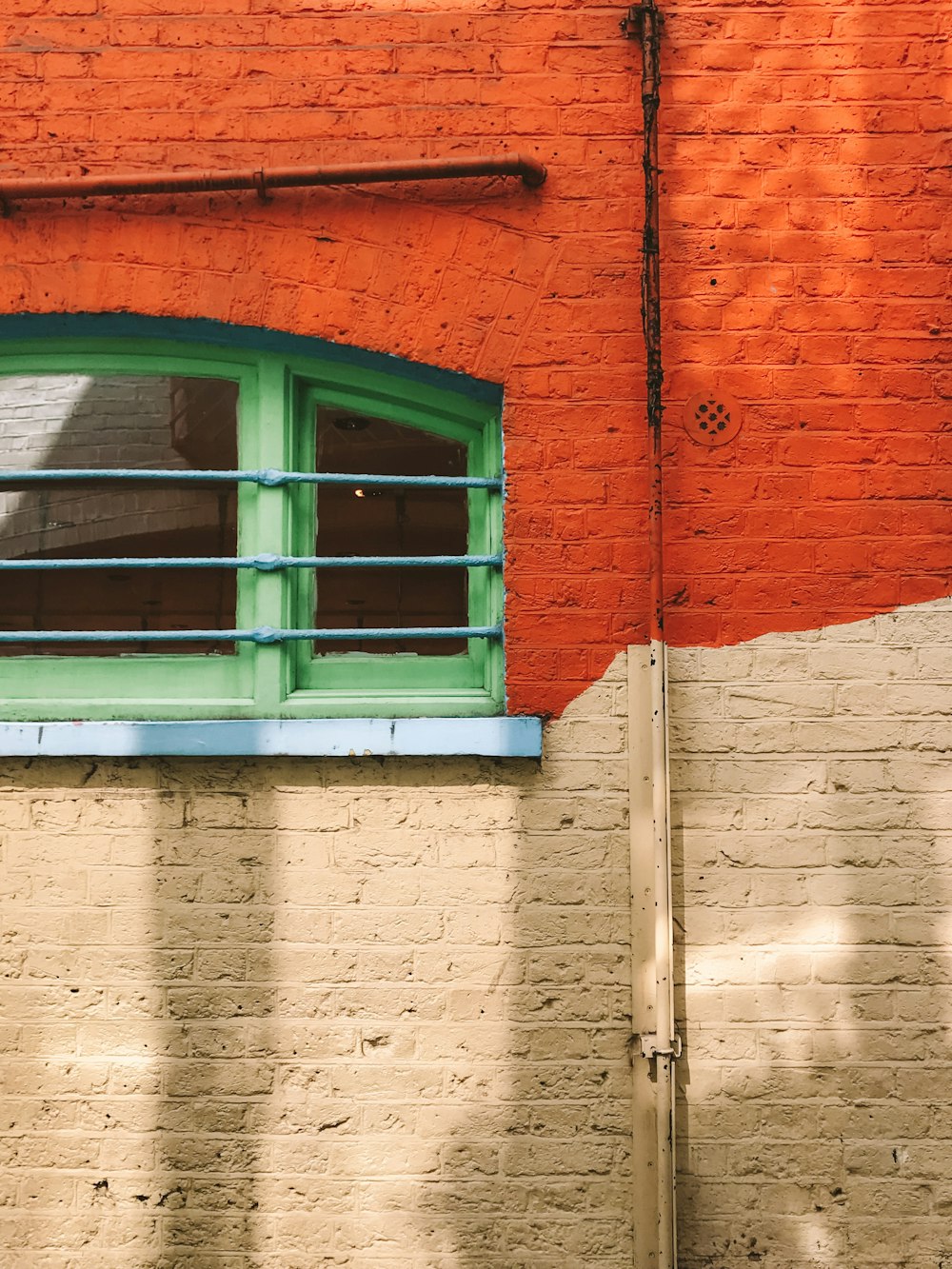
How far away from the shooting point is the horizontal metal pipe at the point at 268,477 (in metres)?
2.74

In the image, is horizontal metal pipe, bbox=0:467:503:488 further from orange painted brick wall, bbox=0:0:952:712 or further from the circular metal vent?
the circular metal vent

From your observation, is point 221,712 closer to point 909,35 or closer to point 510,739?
point 510,739

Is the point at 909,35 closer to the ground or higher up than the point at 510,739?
higher up

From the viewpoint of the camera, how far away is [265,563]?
271cm

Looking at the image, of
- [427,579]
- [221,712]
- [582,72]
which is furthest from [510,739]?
[582,72]

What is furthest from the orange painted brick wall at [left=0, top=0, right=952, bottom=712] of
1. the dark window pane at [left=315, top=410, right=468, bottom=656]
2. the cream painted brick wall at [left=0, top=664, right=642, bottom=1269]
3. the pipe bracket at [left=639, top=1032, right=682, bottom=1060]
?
the pipe bracket at [left=639, top=1032, right=682, bottom=1060]

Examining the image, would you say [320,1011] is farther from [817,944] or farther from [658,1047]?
[817,944]

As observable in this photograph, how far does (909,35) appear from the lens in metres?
2.72

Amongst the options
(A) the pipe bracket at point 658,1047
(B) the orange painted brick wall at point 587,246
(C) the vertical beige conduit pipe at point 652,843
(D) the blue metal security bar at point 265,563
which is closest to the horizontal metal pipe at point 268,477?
(D) the blue metal security bar at point 265,563

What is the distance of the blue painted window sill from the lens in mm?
2586

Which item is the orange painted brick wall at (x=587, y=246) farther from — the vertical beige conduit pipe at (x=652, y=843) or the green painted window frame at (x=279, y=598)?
the green painted window frame at (x=279, y=598)

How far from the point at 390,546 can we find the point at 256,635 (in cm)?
47

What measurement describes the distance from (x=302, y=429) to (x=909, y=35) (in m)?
2.08

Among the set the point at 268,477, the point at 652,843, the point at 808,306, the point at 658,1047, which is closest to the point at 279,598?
the point at 268,477
